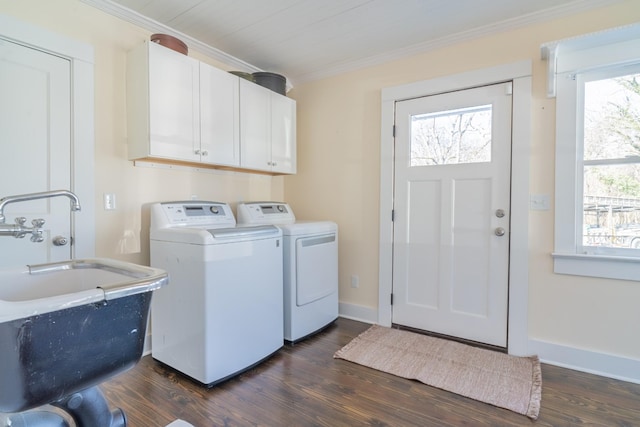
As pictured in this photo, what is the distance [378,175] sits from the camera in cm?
291

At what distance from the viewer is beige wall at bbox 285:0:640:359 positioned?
205 cm

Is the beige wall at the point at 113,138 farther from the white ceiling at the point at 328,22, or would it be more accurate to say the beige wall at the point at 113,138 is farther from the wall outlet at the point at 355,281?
the wall outlet at the point at 355,281

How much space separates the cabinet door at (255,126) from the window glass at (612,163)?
7.77ft

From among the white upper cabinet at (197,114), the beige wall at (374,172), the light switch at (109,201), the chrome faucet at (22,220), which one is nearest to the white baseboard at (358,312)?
the beige wall at (374,172)

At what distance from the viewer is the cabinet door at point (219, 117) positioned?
2.39 metres

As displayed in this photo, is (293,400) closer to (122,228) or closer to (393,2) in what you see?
(122,228)

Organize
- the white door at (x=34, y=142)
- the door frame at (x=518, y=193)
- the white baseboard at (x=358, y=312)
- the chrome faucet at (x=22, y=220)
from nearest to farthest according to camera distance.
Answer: the chrome faucet at (x=22, y=220), the white door at (x=34, y=142), the door frame at (x=518, y=193), the white baseboard at (x=358, y=312)

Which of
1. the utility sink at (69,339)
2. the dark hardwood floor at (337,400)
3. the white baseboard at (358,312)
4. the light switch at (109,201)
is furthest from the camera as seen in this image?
the white baseboard at (358,312)

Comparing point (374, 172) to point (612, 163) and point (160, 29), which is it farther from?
point (160, 29)

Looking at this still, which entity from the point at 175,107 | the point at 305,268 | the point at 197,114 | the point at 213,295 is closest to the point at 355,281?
the point at 305,268

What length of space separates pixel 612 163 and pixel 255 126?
2578 millimetres

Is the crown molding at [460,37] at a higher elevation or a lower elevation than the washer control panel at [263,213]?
higher

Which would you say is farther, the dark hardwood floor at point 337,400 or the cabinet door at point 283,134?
the cabinet door at point 283,134

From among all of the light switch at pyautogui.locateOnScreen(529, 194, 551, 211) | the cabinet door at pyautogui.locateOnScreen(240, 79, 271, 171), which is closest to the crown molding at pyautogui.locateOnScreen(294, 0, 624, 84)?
the cabinet door at pyautogui.locateOnScreen(240, 79, 271, 171)
